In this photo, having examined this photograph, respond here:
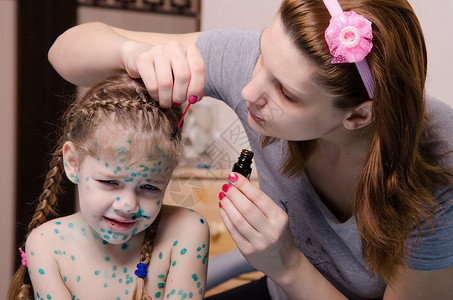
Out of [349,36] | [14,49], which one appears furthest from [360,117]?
[14,49]

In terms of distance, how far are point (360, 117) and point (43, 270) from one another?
1.92 ft

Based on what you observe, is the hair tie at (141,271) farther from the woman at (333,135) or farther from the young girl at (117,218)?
the woman at (333,135)

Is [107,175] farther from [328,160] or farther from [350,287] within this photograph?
[350,287]

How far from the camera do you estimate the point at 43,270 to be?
898mm

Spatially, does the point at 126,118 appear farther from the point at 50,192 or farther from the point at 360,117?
the point at 360,117

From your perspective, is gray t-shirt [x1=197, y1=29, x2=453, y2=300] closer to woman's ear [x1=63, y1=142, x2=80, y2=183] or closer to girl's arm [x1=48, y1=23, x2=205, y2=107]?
girl's arm [x1=48, y1=23, x2=205, y2=107]

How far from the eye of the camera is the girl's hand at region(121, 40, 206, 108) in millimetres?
833

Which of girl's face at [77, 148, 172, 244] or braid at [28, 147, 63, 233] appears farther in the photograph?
braid at [28, 147, 63, 233]

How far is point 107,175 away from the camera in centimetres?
85

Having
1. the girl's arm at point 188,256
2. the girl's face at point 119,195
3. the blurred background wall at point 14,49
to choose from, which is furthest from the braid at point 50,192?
the blurred background wall at point 14,49

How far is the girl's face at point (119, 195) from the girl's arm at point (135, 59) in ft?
0.39

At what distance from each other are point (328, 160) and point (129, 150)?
392 millimetres

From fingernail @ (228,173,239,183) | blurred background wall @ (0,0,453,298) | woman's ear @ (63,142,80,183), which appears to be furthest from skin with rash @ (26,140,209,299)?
blurred background wall @ (0,0,453,298)

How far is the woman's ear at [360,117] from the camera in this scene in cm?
84
